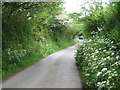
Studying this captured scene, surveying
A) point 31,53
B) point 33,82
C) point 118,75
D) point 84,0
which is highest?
point 84,0

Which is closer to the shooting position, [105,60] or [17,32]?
[105,60]

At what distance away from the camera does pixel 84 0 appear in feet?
52.6

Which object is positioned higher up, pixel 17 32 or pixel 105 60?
pixel 105 60

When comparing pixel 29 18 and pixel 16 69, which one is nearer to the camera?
pixel 16 69

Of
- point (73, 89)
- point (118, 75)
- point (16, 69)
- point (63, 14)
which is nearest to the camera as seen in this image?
point (118, 75)

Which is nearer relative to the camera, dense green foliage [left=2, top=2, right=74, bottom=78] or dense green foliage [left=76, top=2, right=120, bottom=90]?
dense green foliage [left=76, top=2, right=120, bottom=90]

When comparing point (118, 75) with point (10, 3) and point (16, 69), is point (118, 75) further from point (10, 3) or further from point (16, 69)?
point (10, 3)

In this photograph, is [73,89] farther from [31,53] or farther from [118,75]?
[31,53]

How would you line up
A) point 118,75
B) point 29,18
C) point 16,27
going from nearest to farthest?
point 118,75 < point 16,27 < point 29,18

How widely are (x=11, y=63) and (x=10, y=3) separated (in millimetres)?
3881

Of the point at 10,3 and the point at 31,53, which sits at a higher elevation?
the point at 10,3

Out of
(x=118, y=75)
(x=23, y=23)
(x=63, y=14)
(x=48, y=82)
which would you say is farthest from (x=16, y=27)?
(x=63, y=14)

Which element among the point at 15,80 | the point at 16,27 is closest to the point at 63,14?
the point at 16,27

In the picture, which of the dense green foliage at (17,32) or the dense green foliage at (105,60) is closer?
the dense green foliage at (105,60)
